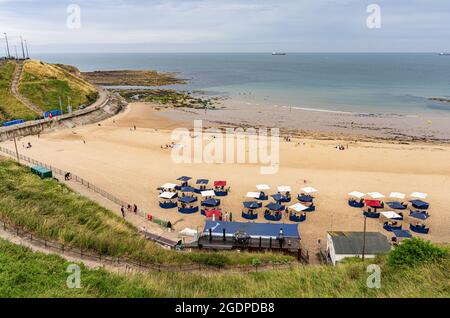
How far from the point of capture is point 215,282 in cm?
1304

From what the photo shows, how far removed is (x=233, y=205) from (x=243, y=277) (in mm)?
13803

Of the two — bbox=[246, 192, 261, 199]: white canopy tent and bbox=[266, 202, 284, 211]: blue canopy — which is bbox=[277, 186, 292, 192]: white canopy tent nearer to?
bbox=[246, 192, 261, 199]: white canopy tent

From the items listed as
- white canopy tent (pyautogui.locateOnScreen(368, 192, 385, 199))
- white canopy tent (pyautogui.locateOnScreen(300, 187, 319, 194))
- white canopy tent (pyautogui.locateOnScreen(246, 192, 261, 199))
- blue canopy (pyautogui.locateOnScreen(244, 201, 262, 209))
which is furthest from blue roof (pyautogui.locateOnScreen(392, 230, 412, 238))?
white canopy tent (pyautogui.locateOnScreen(246, 192, 261, 199))

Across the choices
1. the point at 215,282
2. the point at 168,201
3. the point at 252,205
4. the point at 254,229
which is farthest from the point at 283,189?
the point at 215,282

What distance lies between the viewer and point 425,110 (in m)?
71.5

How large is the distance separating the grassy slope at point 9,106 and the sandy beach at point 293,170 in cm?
849

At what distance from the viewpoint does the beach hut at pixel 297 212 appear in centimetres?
2488

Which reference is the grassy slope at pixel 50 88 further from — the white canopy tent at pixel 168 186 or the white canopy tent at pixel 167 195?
the white canopy tent at pixel 167 195

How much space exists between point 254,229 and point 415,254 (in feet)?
31.5

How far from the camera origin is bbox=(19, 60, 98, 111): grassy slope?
63956mm

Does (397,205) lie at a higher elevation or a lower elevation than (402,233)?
higher

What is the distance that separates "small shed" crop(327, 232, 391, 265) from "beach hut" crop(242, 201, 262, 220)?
689cm

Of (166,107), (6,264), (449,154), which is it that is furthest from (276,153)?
(166,107)

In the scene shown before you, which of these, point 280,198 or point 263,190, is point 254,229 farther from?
point 263,190
